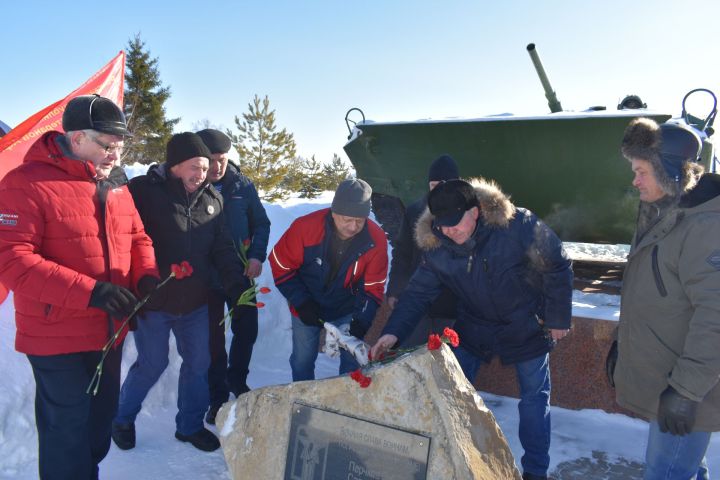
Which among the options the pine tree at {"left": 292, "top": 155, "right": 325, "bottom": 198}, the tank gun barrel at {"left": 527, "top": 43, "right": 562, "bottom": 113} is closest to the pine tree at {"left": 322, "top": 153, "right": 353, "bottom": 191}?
the pine tree at {"left": 292, "top": 155, "right": 325, "bottom": 198}

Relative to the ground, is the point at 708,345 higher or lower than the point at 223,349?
higher

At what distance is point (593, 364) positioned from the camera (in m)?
3.84

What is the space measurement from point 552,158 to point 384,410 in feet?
12.9

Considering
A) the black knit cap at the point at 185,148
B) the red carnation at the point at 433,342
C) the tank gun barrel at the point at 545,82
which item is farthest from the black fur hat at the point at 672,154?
the tank gun barrel at the point at 545,82

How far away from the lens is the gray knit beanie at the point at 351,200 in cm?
286

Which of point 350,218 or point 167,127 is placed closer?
point 350,218

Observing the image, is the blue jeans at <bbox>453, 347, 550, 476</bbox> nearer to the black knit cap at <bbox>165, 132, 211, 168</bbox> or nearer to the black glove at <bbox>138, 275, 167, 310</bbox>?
the black glove at <bbox>138, 275, 167, 310</bbox>

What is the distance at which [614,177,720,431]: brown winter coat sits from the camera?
5.89ft

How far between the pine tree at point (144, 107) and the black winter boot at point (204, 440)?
22.9 m

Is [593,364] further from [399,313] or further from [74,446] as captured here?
[74,446]

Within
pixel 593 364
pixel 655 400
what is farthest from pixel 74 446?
pixel 593 364

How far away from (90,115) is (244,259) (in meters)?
1.50

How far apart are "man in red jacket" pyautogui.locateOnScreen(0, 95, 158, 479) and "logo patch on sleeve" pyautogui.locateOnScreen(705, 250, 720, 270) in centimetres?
205

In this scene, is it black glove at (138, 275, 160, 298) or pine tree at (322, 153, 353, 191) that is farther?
pine tree at (322, 153, 353, 191)
